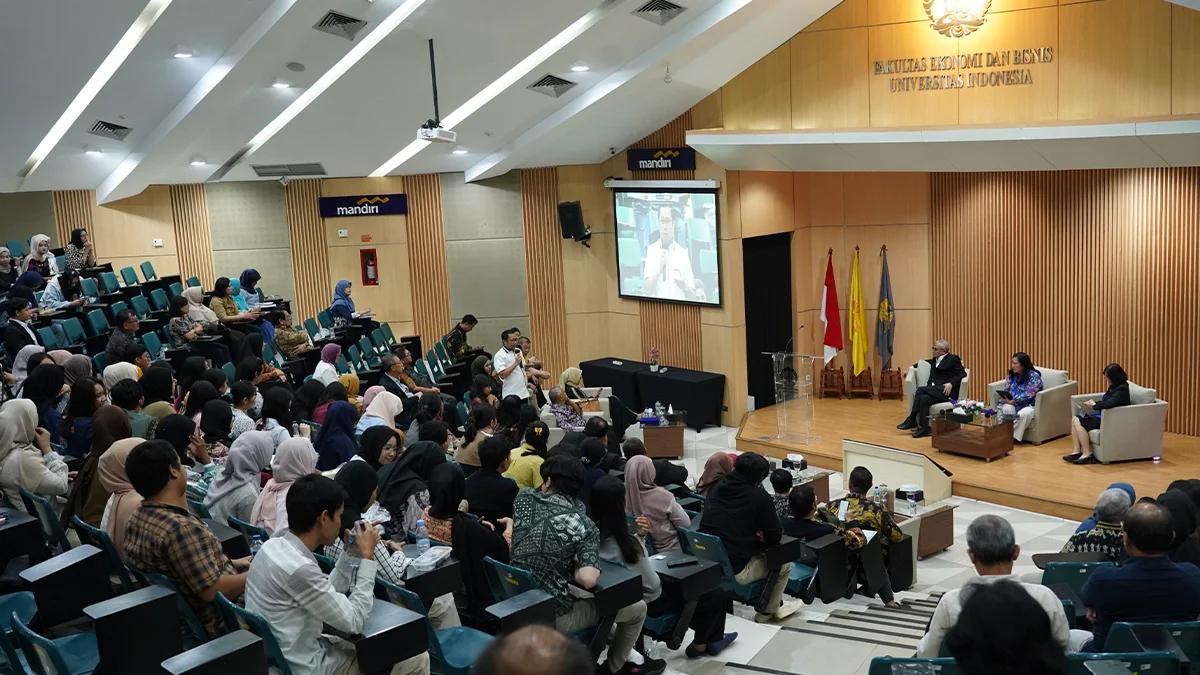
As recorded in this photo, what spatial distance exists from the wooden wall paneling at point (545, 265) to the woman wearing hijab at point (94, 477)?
1045 cm

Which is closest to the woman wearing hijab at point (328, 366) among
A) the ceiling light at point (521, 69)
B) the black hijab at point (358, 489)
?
the ceiling light at point (521, 69)

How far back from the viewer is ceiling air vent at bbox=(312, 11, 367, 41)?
9852mm

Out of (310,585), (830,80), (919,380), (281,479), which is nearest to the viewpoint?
(310,585)

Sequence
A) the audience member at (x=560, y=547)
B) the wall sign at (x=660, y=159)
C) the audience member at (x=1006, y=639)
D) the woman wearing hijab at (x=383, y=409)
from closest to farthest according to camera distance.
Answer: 1. the audience member at (x=1006, y=639)
2. the audience member at (x=560, y=547)
3. the woman wearing hijab at (x=383, y=409)
4. the wall sign at (x=660, y=159)

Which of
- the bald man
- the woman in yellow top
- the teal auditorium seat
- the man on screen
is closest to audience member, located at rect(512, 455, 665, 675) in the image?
the teal auditorium seat

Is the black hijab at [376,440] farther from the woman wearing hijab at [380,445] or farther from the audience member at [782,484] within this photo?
the audience member at [782,484]

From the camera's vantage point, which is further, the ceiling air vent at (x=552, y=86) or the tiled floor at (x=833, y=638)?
the ceiling air vent at (x=552, y=86)

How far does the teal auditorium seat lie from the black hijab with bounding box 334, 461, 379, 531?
1.77ft

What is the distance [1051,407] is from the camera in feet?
40.0

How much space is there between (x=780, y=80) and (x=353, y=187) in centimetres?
609

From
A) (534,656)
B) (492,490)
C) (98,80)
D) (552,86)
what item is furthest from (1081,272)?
(534,656)

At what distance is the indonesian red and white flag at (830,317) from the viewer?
48.2 ft

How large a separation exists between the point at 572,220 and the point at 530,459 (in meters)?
8.54

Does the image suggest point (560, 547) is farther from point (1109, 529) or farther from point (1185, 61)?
point (1185, 61)
